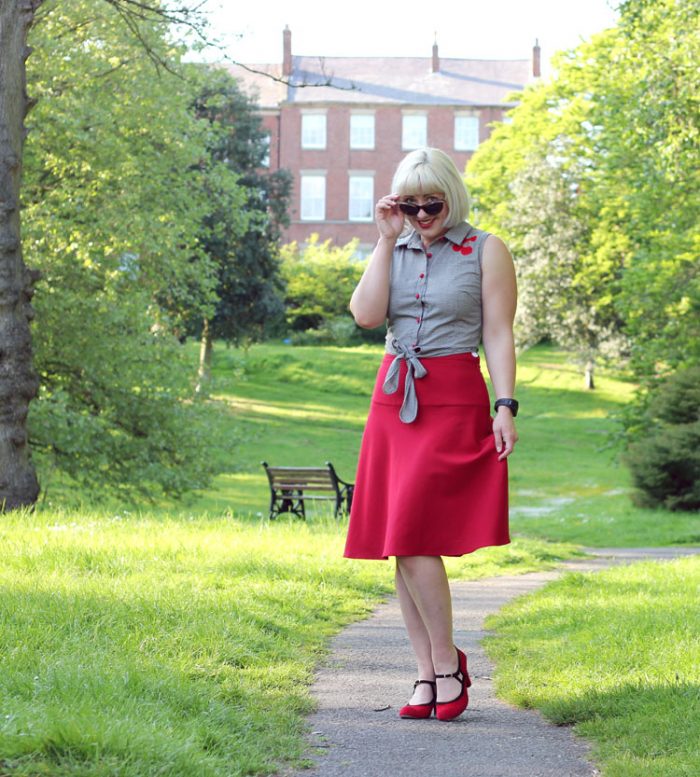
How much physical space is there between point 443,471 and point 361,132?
67.4m

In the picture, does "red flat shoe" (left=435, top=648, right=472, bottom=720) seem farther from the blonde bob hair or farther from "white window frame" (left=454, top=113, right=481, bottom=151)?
"white window frame" (left=454, top=113, right=481, bottom=151)

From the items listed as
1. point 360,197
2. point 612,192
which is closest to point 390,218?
point 612,192

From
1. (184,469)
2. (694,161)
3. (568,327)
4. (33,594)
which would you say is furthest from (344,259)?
(33,594)

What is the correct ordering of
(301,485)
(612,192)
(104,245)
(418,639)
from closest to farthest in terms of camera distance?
(418,639) → (104,245) → (301,485) → (612,192)

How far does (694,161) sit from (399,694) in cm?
1999

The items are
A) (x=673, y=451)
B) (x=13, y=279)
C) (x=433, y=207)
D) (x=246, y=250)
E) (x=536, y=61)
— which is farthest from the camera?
(x=536, y=61)

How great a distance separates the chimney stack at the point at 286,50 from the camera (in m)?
70.1

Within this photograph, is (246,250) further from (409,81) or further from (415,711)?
(415,711)

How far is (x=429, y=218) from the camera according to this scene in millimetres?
5078

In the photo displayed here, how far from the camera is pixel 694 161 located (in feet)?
77.0

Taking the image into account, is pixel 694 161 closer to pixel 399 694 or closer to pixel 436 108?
pixel 399 694

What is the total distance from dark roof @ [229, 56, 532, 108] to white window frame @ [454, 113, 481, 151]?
2.53 feet

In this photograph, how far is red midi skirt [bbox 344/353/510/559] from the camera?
4906 mm

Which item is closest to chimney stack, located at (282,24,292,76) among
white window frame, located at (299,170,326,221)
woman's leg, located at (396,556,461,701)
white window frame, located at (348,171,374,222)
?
white window frame, located at (299,170,326,221)
